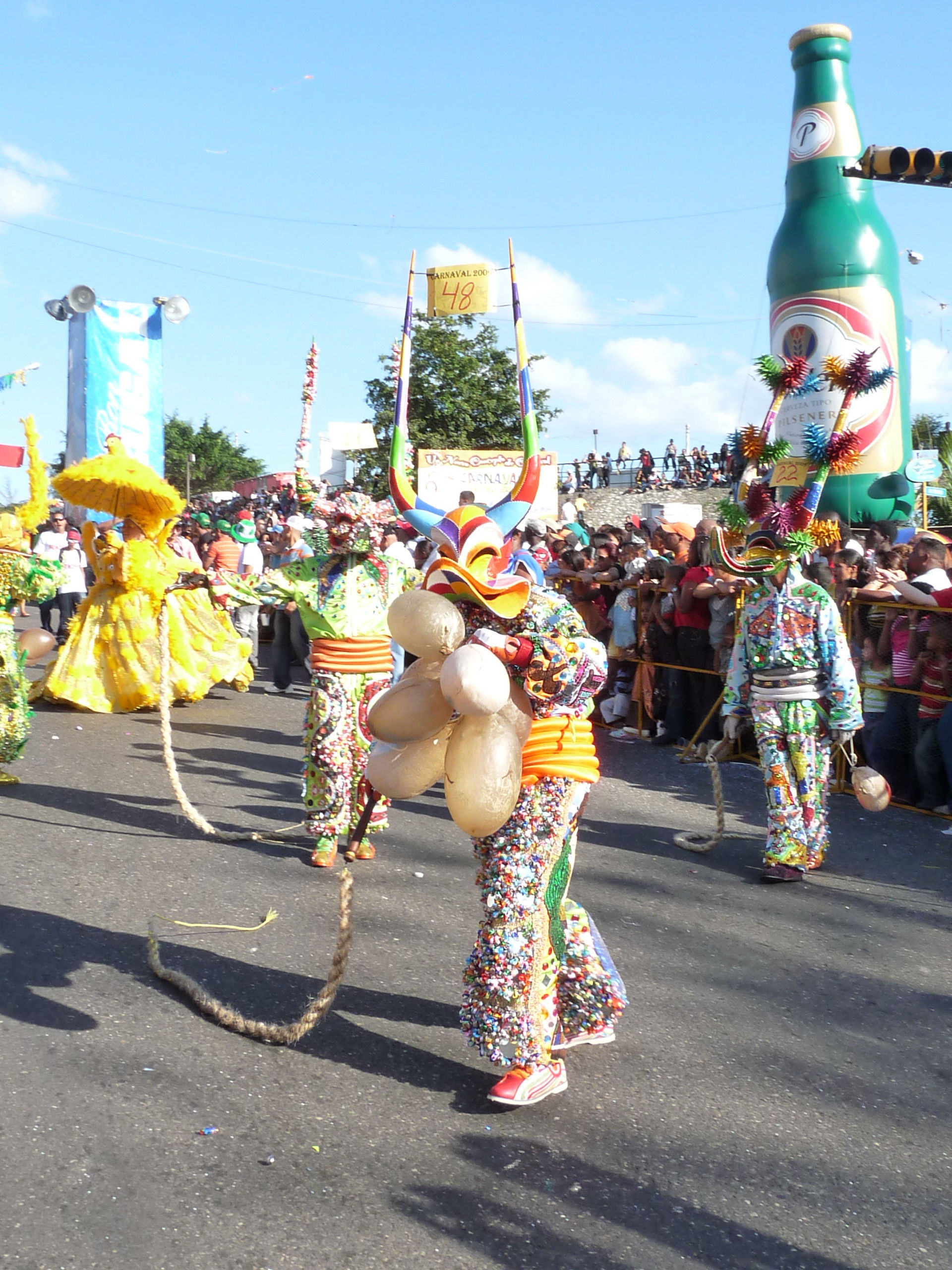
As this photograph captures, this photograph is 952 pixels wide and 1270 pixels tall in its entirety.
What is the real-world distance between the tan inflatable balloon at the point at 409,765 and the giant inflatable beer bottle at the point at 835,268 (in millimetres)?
16876

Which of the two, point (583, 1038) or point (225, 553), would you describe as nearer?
point (583, 1038)

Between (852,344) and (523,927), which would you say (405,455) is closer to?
(523,927)

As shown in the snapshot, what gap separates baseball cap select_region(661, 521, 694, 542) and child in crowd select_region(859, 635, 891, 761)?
253 centimetres

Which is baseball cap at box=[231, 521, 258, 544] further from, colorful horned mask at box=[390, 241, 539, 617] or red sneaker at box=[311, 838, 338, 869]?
colorful horned mask at box=[390, 241, 539, 617]

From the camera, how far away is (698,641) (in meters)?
9.59

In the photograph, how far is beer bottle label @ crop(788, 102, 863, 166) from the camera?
19.7m

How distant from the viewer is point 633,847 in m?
6.78

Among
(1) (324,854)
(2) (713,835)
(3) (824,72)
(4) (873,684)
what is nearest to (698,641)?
(4) (873,684)

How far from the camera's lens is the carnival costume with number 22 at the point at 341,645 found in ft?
20.4

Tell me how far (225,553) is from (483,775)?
1220 centimetres

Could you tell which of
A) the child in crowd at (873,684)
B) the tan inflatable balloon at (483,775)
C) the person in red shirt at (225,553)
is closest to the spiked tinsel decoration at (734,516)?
the child in crowd at (873,684)

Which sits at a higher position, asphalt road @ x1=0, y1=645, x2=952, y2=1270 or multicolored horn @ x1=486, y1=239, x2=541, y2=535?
multicolored horn @ x1=486, y1=239, x2=541, y2=535

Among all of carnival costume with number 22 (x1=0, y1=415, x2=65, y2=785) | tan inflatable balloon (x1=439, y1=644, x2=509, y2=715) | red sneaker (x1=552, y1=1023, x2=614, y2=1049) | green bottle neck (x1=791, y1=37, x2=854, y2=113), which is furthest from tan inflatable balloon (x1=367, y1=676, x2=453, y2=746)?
green bottle neck (x1=791, y1=37, x2=854, y2=113)

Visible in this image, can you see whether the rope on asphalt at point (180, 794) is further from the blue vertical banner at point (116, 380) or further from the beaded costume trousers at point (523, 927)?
the blue vertical banner at point (116, 380)
